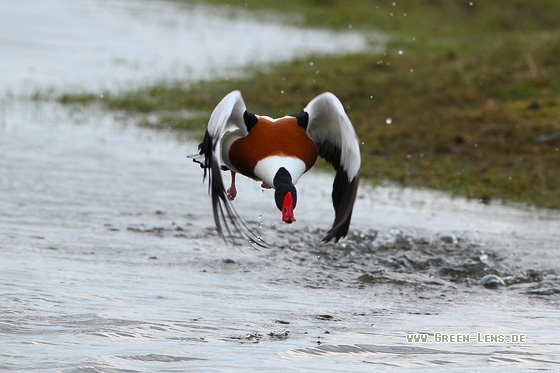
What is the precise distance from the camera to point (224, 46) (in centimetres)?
1638

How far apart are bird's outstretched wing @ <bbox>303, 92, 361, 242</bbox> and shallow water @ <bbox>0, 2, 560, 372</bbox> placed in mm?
602

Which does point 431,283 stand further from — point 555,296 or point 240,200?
point 240,200

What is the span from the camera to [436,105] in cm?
1132

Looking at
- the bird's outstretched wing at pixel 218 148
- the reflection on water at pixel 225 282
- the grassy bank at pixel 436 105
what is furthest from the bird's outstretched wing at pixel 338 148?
the grassy bank at pixel 436 105

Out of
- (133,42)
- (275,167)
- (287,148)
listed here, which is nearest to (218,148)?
(275,167)

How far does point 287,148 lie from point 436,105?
228 inches

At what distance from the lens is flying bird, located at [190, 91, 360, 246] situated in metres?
5.43

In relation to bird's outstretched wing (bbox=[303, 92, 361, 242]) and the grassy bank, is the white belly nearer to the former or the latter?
bird's outstretched wing (bbox=[303, 92, 361, 242])

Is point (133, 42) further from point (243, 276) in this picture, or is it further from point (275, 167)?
point (275, 167)

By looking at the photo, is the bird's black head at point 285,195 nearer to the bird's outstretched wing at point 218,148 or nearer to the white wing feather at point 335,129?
the bird's outstretched wing at point 218,148

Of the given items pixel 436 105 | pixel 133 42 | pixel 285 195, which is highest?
pixel 133 42

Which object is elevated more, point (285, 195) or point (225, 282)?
point (285, 195)

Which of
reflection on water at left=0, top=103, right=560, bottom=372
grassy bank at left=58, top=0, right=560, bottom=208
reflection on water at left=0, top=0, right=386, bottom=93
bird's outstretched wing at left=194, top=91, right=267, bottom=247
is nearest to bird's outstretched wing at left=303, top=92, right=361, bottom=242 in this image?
bird's outstretched wing at left=194, top=91, right=267, bottom=247

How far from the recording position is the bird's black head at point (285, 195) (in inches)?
203
